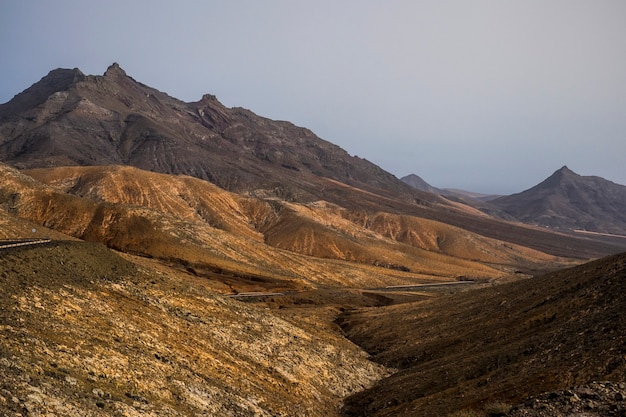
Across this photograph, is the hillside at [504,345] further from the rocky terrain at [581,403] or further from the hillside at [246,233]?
the hillside at [246,233]

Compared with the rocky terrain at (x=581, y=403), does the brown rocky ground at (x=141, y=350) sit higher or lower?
lower

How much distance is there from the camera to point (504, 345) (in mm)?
30344

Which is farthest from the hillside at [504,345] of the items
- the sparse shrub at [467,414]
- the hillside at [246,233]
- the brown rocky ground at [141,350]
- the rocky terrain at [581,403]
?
the hillside at [246,233]

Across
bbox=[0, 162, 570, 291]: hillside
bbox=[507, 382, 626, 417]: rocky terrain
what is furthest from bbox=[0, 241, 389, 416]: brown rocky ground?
bbox=[0, 162, 570, 291]: hillside

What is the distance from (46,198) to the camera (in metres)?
95.3

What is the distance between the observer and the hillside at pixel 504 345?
69.4 ft

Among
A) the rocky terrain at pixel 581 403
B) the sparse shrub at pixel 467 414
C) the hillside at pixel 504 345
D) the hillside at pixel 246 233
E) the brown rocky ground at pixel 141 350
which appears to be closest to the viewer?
the rocky terrain at pixel 581 403

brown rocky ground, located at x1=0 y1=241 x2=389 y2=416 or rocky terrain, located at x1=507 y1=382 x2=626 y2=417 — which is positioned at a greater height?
rocky terrain, located at x1=507 y1=382 x2=626 y2=417

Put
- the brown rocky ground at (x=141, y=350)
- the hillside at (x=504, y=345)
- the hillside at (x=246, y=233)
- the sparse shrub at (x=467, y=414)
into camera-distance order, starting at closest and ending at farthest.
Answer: the brown rocky ground at (x=141, y=350) → the sparse shrub at (x=467, y=414) → the hillside at (x=504, y=345) → the hillside at (x=246, y=233)

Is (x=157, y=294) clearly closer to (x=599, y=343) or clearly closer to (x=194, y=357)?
(x=194, y=357)

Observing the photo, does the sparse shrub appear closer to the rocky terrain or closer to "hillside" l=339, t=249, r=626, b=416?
"hillside" l=339, t=249, r=626, b=416

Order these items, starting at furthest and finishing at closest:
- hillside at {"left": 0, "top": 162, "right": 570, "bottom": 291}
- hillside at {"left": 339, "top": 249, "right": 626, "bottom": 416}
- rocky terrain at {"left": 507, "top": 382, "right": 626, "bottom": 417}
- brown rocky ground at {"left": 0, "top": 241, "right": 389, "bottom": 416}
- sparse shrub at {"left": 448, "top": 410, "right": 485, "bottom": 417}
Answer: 1. hillside at {"left": 0, "top": 162, "right": 570, "bottom": 291}
2. hillside at {"left": 339, "top": 249, "right": 626, "bottom": 416}
3. sparse shrub at {"left": 448, "top": 410, "right": 485, "bottom": 417}
4. brown rocky ground at {"left": 0, "top": 241, "right": 389, "bottom": 416}
5. rocky terrain at {"left": 507, "top": 382, "right": 626, "bottom": 417}

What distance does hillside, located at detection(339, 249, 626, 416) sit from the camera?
21156 mm

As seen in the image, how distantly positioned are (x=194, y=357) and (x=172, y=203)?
115283 millimetres
